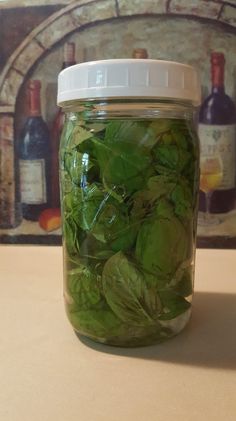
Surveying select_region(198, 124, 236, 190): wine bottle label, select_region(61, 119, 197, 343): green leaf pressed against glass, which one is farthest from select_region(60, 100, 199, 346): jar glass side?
select_region(198, 124, 236, 190): wine bottle label

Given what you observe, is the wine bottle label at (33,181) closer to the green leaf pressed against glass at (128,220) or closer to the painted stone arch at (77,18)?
the painted stone arch at (77,18)

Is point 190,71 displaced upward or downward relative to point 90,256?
upward

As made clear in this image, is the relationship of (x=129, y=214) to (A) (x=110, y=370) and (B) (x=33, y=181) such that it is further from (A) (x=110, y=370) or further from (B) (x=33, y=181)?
(B) (x=33, y=181)

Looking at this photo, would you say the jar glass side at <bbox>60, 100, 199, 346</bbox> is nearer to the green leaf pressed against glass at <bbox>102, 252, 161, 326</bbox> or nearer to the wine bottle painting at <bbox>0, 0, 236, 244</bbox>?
the green leaf pressed against glass at <bbox>102, 252, 161, 326</bbox>

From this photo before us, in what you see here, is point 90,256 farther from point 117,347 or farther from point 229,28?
point 229,28

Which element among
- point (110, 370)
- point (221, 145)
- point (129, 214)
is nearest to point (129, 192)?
point (129, 214)

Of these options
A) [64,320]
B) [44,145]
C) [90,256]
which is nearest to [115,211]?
[90,256]
